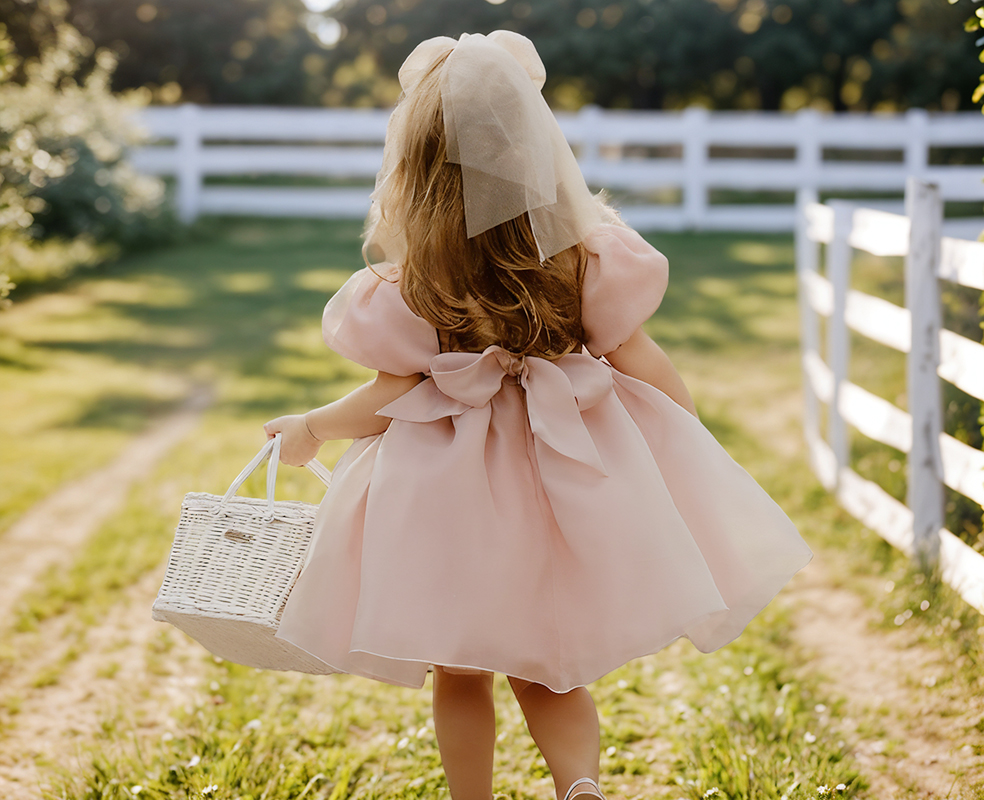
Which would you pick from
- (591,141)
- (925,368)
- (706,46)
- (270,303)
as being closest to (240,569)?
(925,368)

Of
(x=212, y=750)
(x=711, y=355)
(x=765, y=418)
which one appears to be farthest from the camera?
(x=711, y=355)

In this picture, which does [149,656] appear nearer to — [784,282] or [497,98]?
[497,98]

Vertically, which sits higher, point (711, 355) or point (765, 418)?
point (711, 355)

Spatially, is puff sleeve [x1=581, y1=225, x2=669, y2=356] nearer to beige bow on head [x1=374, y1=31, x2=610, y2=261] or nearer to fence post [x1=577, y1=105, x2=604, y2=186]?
beige bow on head [x1=374, y1=31, x2=610, y2=261]

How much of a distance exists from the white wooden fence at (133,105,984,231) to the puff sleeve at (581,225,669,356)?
10.0 m

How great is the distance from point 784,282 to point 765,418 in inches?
160

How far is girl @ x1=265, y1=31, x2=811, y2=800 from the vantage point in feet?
5.59

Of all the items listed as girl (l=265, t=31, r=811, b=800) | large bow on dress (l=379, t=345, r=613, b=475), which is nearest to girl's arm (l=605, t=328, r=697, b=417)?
girl (l=265, t=31, r=811, b=800)

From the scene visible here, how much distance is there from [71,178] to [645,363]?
960 centimetres

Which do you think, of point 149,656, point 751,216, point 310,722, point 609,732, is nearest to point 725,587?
point 609,732

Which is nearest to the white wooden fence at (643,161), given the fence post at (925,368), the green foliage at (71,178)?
the green foliage at (71,178)

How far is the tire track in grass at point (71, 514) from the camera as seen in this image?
3864mm

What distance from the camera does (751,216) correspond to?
40.2ft

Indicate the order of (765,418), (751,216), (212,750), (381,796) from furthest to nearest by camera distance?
(751,216) < (765,418) < (212,750) < (381,796)
